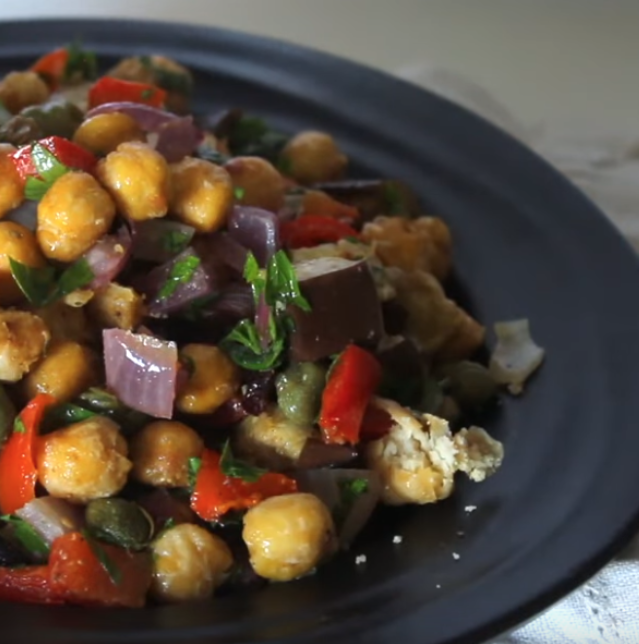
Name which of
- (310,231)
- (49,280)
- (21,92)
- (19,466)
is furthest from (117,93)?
(19,466)

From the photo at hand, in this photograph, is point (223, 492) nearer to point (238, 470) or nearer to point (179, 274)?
point (238, 470)

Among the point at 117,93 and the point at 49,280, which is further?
the point at 117,93

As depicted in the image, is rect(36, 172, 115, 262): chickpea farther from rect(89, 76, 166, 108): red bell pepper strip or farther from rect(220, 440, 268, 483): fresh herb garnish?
rect(89, 76, 166, 108): red bell pepper strip

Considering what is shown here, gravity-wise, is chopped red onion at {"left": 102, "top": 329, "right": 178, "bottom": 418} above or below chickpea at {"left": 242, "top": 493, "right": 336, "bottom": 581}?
above

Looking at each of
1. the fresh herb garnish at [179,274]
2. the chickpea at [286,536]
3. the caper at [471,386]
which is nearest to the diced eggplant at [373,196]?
the caper at [471,386]

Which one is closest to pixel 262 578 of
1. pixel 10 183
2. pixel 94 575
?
pixel 94 575

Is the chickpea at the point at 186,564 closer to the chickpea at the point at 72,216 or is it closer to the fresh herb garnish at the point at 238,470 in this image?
the fresh herb garnish at the point at 238,470

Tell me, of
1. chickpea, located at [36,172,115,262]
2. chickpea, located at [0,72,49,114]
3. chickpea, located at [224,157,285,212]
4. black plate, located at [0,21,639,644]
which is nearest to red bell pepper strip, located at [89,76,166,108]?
chickpea, located at [0,72,49,114]
